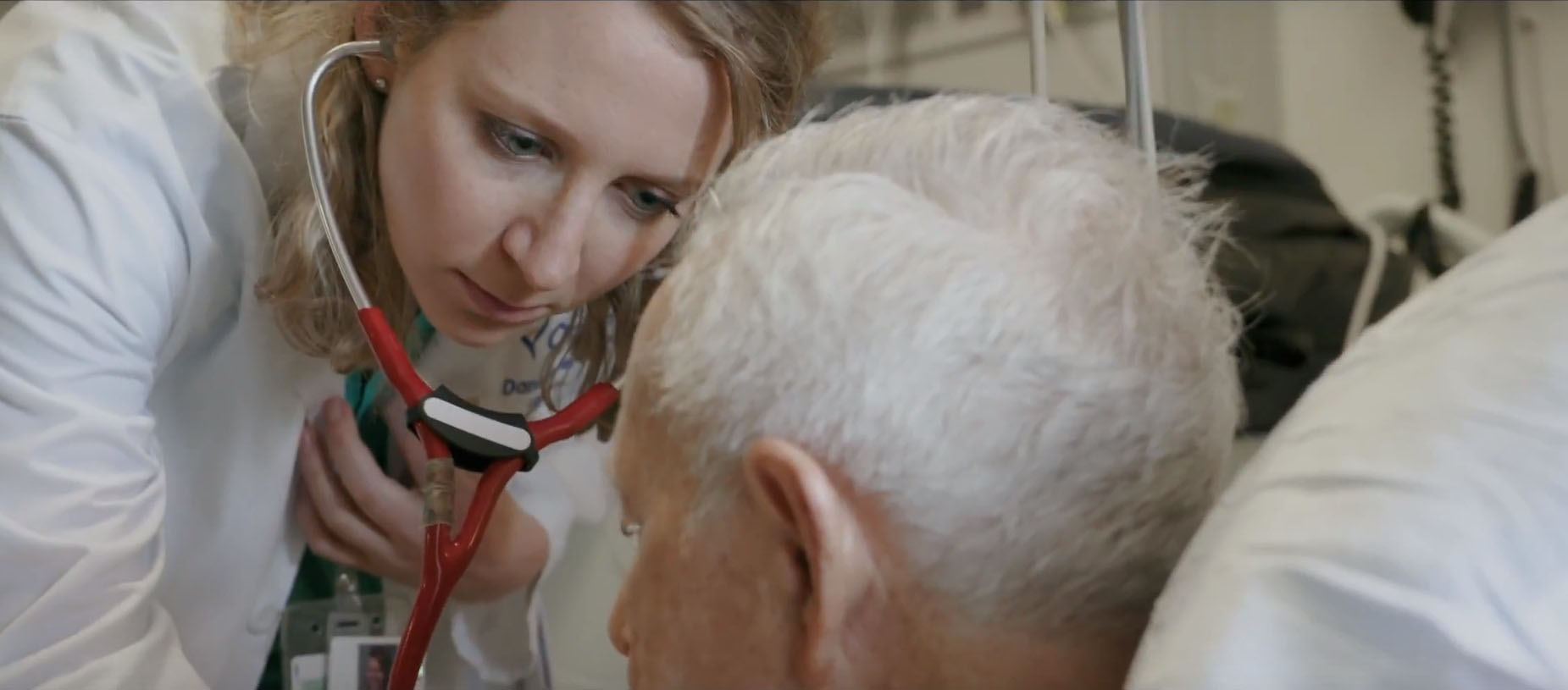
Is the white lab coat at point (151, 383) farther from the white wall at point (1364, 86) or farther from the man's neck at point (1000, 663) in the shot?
the white wall at point (1364, 86)

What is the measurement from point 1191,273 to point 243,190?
0.45m

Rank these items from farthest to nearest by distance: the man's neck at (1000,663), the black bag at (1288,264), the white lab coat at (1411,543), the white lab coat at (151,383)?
the black bag at (1288,264), the white lab coat at (151,383), the man's neck at (1000,663), the white lab coat at (1411,543)

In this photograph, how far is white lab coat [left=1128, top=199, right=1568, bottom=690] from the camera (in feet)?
1.13

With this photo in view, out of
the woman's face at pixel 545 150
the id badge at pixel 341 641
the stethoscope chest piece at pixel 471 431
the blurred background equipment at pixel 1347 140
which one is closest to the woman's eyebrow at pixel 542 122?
the woman's face at pixel 545 150

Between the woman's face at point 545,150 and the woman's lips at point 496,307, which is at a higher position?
the woman's face at point 545,150

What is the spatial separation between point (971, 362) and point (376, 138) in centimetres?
31

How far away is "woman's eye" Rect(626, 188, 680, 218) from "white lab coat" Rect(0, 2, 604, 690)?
11 centimetres

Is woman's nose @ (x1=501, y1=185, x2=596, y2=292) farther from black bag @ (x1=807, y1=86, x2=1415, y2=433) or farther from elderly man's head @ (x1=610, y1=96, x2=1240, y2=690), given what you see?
black bag @ (x1=807, y1=86, x2=1415, y2=433)

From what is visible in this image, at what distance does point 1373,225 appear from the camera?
1093mm

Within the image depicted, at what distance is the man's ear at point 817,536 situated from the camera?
420mm

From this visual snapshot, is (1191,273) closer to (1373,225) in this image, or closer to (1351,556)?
(1351,556)

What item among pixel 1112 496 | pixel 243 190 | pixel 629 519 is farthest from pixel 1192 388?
pixel 243 190

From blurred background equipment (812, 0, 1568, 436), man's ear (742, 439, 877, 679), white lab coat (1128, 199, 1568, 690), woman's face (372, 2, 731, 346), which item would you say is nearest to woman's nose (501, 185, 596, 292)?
woman's face (372, 2, 731, 346)

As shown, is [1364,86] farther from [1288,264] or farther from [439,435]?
[439,435]
